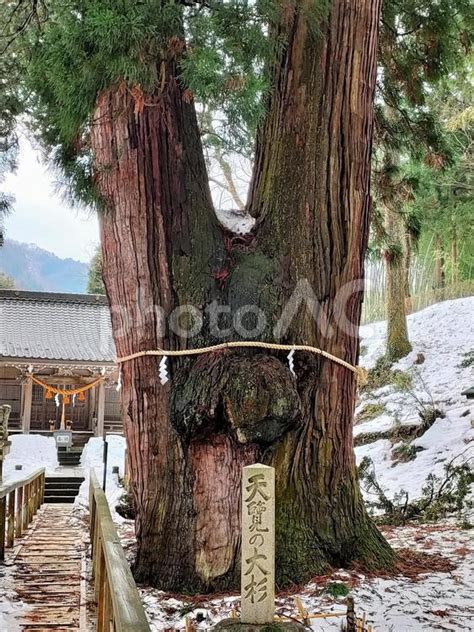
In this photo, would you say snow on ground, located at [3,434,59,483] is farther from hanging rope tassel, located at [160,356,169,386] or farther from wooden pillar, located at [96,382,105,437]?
hanging rope tassel, located at [160,356,169,386]

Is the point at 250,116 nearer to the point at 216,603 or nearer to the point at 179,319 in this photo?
the point at 179,319

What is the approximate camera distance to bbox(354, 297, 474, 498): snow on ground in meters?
8.01

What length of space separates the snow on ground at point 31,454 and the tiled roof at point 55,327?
2.26 m

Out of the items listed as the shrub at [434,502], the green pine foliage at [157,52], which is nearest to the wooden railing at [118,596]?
the green pine foliage at [157,52]

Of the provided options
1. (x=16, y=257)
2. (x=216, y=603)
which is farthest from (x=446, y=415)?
(x=16, y=257)

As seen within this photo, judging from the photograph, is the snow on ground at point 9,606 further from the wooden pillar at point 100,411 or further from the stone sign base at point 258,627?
the wooden pillar at point 100,411

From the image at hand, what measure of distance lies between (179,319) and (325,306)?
891 millimetres

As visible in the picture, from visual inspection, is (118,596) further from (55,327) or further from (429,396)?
(55,327)

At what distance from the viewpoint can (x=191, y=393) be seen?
10.7 feet

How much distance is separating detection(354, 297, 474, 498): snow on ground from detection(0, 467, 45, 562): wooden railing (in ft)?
14.0

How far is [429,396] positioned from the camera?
34.3ft

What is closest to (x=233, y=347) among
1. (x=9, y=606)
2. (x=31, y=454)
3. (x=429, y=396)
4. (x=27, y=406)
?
(x=9, y=606)

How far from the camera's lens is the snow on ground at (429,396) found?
26.3ft

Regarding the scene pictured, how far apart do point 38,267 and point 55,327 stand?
10503cm
